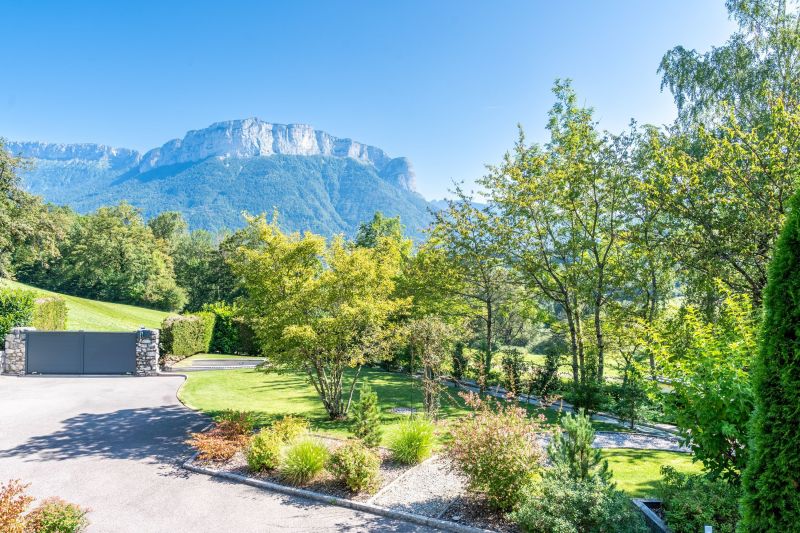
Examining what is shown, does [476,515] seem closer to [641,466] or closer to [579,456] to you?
[579,456]

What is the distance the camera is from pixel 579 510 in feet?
18.8

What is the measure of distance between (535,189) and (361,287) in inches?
276

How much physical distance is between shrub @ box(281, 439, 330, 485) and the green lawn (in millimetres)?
5469

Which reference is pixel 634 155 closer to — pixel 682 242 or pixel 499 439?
pixel 682 242

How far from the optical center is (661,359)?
6.73 meters

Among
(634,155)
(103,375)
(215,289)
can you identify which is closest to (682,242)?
(634,155)

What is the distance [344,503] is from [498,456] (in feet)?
9.30

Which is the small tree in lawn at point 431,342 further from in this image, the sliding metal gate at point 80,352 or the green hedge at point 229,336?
the green hedge at point 229,336

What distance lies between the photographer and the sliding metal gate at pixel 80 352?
62.8ft

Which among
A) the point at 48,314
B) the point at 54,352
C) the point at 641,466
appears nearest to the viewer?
the point at 641,466

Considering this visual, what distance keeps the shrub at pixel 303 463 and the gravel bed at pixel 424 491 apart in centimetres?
137

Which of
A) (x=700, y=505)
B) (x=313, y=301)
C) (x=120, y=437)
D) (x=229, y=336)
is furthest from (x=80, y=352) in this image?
(x=700, y=505)

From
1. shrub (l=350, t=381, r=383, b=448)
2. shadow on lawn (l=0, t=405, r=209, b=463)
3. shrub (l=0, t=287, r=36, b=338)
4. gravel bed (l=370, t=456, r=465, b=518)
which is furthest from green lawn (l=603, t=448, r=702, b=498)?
shrub (l=0, t=287, r=36, b=338)

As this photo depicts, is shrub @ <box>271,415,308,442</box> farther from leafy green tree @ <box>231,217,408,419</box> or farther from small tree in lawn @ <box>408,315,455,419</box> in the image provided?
small tree in lawn @ <box>408,315,455,419</box>
